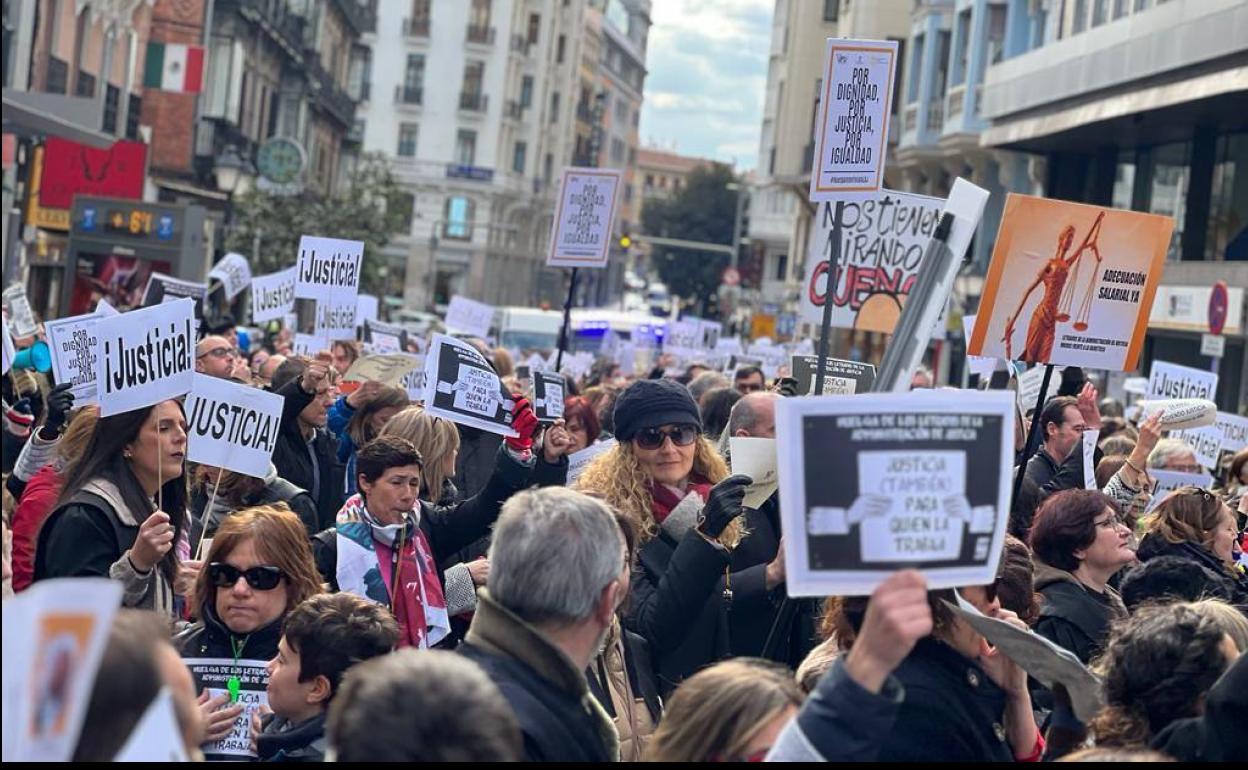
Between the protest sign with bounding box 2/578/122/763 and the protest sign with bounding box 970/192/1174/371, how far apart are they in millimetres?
6086

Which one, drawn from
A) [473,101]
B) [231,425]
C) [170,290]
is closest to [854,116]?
[231,425]

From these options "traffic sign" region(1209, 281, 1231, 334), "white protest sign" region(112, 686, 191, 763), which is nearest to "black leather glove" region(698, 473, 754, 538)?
"white protest sign" region(112, 686, 191, 763)

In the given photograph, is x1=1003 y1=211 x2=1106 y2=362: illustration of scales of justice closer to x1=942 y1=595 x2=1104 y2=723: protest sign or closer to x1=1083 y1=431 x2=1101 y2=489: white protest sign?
x1=1083 y1=431 x2=1101 y2=489: white protest sign

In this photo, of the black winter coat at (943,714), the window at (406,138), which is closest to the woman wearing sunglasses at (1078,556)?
the black winter coat at (943,714)

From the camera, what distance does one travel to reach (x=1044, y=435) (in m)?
10.7

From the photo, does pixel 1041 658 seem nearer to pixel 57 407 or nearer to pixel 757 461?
Result: pixel 757 461

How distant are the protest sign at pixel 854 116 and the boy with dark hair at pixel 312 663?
3.27 metres

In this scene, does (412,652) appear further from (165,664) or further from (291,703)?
(291,703)

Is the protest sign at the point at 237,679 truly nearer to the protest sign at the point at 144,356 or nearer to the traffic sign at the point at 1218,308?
the protest sign at the point at 144,356

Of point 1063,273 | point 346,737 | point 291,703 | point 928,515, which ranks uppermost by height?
point 1063,273

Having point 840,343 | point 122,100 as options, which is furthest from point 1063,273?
point 840,343

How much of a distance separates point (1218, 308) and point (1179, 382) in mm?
8369

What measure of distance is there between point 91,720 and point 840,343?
49.3m

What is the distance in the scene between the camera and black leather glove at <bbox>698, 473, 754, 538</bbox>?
5.66 metres
